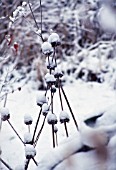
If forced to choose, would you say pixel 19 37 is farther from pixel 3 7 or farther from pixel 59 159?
pixel 59 159

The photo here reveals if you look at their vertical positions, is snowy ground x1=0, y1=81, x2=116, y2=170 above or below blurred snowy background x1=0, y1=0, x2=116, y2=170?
below

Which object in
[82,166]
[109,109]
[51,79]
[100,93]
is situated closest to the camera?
[82,166]

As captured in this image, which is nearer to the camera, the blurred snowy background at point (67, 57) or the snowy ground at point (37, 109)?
the snowy ground at point (37, 109)

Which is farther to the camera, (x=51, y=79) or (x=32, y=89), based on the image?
(x=32, y=89)

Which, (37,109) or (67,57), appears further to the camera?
(67,57)

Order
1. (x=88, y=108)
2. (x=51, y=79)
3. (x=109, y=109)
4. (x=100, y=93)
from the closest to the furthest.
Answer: (x=109, y=109)
(x=51, y=79)
(x=88, y=108)
(x=100, y=93)

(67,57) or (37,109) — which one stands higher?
(67,57)

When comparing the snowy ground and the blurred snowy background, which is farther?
the blurred snowy background

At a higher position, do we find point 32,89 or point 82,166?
point 82,166

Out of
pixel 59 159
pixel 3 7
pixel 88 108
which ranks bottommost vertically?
pixel 88 108

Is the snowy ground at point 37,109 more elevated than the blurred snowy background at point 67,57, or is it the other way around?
the blurred snowy background at point 67,57

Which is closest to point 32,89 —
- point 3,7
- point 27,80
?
point 27,80
